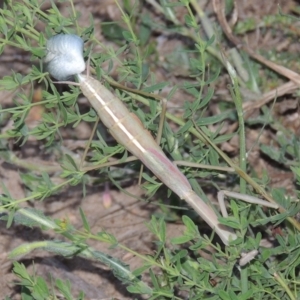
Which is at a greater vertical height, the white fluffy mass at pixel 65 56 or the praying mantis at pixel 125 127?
the white fluffy mass at pixel 65 56

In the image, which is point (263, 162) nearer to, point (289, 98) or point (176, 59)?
point (289, 98)

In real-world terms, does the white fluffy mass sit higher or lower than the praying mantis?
higher

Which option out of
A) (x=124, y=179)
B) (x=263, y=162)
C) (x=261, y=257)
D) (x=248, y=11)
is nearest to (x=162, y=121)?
(x=261, y=257)

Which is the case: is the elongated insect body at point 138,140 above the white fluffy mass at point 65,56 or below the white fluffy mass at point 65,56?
below
